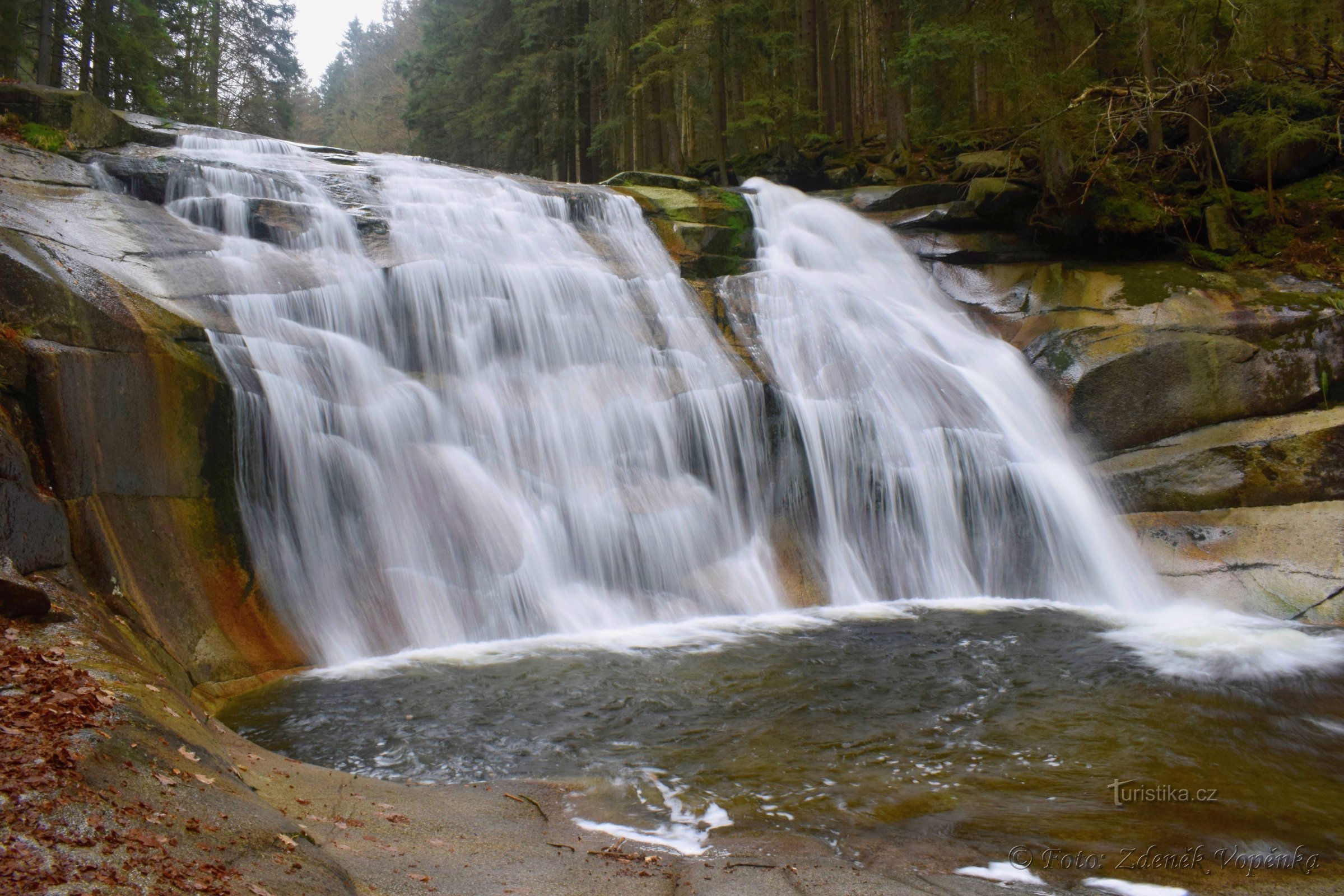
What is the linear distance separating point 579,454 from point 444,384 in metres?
1.63

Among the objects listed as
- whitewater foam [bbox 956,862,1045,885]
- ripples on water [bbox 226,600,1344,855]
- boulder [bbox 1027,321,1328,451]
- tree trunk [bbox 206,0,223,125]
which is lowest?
ripples on water [bbox 226,600,1344,855]

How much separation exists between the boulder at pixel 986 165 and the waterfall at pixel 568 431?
321 cm

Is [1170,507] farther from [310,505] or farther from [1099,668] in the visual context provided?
[310,505]

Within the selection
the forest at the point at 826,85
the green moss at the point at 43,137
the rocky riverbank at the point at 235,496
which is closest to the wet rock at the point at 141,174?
the rocky riverbank at the point at 235,496

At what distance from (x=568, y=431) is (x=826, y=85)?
15.2m

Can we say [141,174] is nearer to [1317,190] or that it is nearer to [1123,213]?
[1123,213]

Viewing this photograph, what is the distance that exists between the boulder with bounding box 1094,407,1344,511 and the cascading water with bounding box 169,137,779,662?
4574 mm

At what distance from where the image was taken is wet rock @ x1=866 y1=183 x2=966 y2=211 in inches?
563

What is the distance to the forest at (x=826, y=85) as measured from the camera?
12.7m

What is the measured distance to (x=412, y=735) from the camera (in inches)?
202

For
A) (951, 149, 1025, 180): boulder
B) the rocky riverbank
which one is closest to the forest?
(951, 149, 1025, 180): boulder

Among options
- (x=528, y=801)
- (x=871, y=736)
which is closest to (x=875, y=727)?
(x=871, y=736)

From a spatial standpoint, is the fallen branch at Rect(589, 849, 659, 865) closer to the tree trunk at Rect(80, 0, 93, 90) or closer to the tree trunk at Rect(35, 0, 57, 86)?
the tree trunk at Rect(35, 0, 57, 86)

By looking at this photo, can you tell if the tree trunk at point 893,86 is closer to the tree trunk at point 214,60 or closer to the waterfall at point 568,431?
the waterfall at point 568,431
